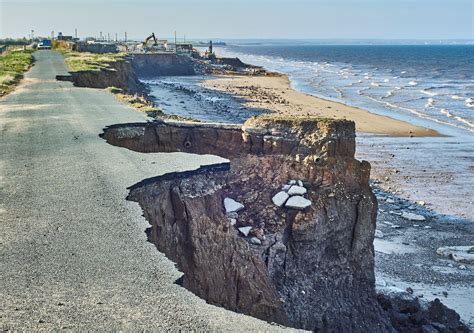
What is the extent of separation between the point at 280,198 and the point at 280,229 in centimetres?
67

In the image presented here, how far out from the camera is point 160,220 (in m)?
9.17

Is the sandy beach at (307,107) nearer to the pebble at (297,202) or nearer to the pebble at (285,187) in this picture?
the pebble at (285,187)

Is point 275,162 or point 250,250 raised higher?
point 275,162

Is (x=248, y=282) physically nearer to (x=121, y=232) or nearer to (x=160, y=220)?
(x=160, y=220)

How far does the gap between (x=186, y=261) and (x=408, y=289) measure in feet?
23.5

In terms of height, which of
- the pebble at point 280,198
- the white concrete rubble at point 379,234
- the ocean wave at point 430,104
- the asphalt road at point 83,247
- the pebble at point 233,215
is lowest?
the white concrete rubble at point 379,234

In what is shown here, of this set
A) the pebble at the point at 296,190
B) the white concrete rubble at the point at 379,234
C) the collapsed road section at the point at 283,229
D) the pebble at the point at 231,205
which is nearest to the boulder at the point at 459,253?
the white concrete rubble at the point at 379,234

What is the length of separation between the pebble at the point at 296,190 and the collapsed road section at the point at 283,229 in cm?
2

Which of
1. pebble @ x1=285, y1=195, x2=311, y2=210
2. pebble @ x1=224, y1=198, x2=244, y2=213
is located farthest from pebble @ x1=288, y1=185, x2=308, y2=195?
pebble @ x1=224, y1=198, x2=244, y2=213

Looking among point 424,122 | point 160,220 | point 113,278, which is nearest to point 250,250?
point 160,220

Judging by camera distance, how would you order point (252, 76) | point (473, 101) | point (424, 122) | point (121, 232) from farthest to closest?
point (252, 76), point (473, 101), point (424, 122), point (121, 232)

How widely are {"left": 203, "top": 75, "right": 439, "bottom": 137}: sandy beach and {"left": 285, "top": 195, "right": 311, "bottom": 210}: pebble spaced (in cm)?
2137

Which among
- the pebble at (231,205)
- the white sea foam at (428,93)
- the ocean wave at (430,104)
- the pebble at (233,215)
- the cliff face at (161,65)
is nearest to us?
the pebble at (233,215)

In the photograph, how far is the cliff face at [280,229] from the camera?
895cm
